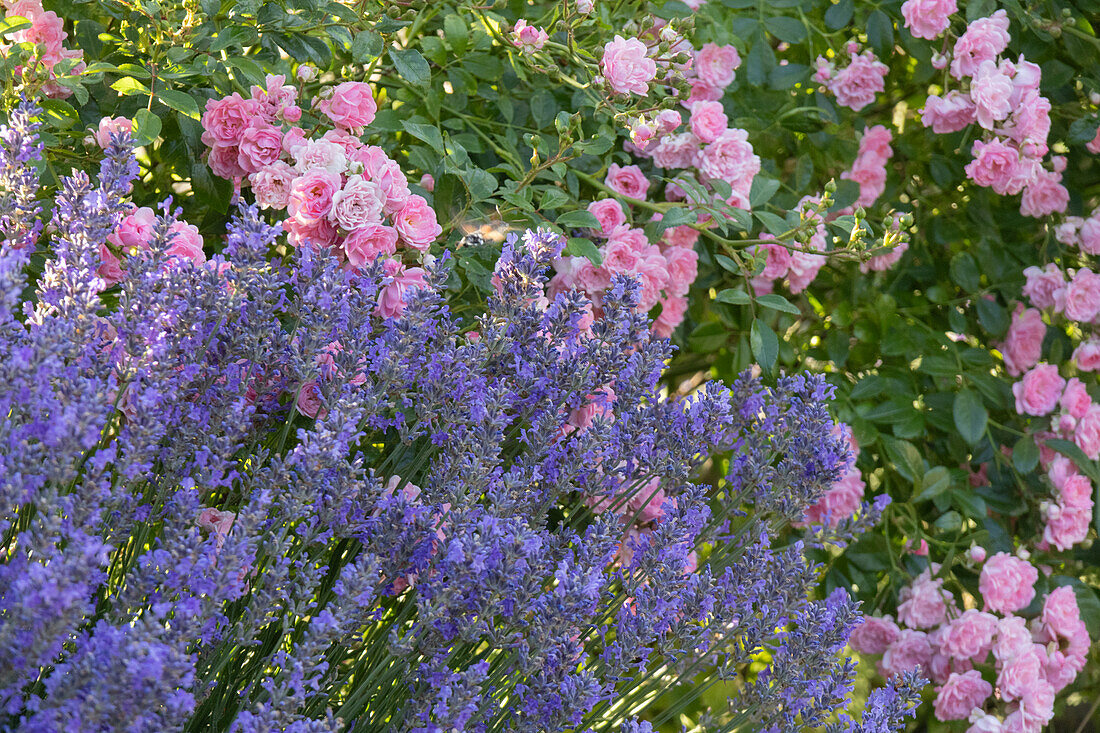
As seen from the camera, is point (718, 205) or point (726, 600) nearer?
point (726, 600)

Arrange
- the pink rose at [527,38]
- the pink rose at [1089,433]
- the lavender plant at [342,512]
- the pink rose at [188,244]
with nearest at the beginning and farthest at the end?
the lavender plant at [342,512] < the pink rose at [188,244] < the pink rose at [527,38] < the pink rose at [1089,433]

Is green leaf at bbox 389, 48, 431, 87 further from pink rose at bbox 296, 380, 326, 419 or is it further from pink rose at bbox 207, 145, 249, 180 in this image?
pink rose at bbox 296, 380, 326, 419

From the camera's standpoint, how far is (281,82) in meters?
1.30

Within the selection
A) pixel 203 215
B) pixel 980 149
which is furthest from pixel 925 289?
pixel 203 215

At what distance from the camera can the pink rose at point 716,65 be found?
70.6 inches

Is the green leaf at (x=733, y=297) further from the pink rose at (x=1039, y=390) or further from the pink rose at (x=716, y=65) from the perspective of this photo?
the pink rose at (x=1039, y=390)

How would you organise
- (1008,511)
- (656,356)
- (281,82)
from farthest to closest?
(1008,511)
(281,82)
(656,356)

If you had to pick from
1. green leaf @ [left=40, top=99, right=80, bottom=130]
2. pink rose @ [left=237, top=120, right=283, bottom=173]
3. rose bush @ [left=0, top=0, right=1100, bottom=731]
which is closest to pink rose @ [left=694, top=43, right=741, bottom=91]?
rose bush @ [left=0, top=0, right=1100, bottom=731]

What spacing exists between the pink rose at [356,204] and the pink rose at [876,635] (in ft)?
4.35

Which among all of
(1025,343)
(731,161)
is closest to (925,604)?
(1025,343)

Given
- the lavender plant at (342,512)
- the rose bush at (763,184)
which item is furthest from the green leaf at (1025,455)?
the lavender plant at (342,512)

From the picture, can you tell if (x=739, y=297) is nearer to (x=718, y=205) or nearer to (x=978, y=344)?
(x=718, y=205)

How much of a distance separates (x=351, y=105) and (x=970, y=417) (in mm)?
1387

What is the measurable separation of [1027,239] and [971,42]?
64 cm
